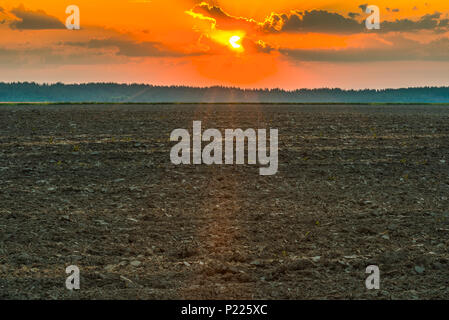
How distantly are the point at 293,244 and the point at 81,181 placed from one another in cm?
764

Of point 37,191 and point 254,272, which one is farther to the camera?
point 37,191

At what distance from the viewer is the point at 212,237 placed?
32.4ft

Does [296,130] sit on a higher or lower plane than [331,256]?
higher

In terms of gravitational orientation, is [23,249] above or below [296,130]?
below

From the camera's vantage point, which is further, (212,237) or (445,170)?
(445,170)

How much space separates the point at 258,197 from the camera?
42.6 ft

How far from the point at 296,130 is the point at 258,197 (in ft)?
46.0

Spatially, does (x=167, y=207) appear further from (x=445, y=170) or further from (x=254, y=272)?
(x=445, y=170)
